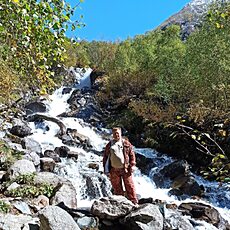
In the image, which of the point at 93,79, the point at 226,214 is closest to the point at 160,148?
the point at 226,214

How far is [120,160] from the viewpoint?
8.55 m

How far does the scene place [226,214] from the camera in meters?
12.8

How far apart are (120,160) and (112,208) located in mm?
1108

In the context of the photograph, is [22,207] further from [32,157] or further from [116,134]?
[32,157]

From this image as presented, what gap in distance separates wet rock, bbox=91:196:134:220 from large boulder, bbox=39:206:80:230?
3.54 feet

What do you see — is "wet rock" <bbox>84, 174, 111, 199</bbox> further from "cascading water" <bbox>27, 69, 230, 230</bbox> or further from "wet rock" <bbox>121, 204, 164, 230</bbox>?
"wet rock" <bbox>121, 204, 164, 230</bbox>

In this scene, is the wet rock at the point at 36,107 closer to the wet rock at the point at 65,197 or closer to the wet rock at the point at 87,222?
the wet rock at the point at 65,197

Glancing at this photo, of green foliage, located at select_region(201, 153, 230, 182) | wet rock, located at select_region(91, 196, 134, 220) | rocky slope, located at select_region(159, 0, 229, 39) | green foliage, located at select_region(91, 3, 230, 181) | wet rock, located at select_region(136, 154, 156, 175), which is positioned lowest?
green foliage, located at select_region(201, 153, 230, 182)

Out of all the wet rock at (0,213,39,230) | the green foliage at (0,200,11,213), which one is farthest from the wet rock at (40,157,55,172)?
the wet rock at (0,213,39,230)

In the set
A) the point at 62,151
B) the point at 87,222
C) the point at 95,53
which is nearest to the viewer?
the point at 87,222

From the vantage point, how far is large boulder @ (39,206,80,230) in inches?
269

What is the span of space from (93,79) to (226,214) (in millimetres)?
25243

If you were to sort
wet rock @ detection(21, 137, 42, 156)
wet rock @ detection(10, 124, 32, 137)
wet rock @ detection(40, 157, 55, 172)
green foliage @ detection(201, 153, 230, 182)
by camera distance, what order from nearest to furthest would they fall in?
green foliage @ detection(201, 153, 230, 182)
wet rock @ detection(40, 157, 55, 172)
wet rock @ detection(21, 137, 42, 156)
wet rock @ detection(10, 124, 32, 137)

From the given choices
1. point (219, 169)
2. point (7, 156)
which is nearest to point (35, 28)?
point (219, 169)
